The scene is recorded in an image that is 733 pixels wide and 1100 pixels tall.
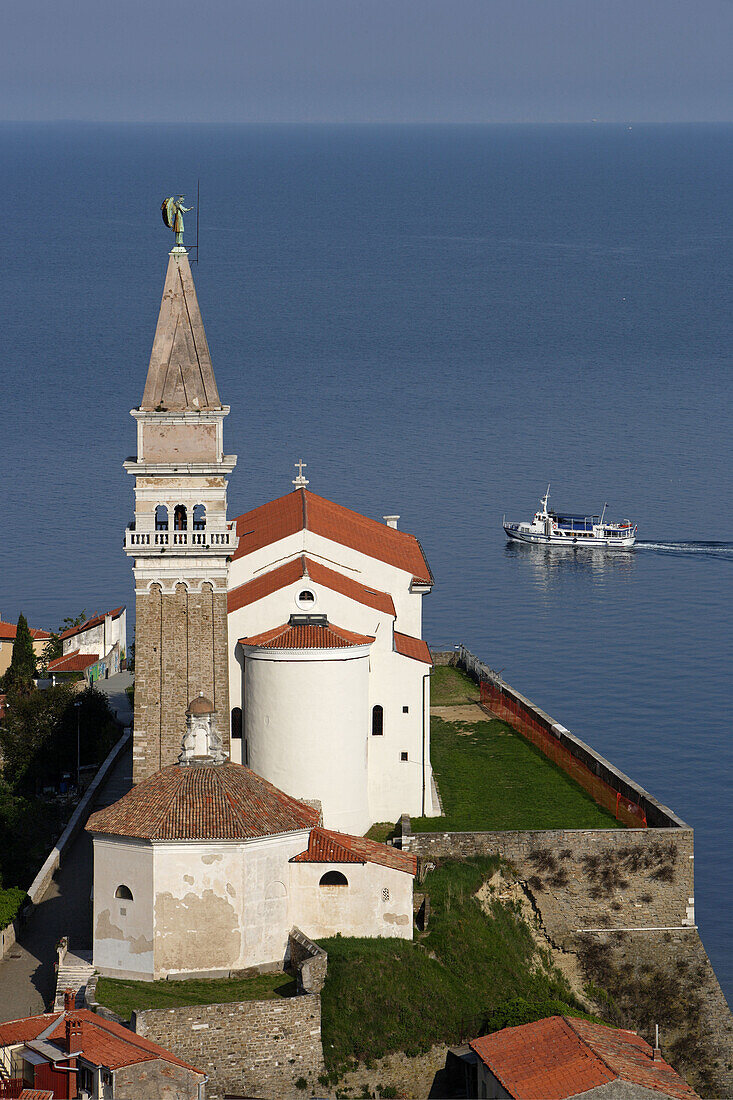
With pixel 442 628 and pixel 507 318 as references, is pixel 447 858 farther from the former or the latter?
pixel 507 318

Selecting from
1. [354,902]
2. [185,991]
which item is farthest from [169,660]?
[185,991]

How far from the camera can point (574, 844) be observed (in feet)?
140

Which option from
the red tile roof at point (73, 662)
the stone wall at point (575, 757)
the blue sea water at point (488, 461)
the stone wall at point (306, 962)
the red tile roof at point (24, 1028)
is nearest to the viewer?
the red tile roof at point (24, 1028)

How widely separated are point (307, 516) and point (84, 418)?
276 feet

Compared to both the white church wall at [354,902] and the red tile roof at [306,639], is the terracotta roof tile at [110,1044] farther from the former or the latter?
the red tile roof at [306,639]

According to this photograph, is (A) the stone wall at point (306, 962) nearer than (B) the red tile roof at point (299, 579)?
Yes

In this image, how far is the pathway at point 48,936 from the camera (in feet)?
125

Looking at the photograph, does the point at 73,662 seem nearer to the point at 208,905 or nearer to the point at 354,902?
the point at 354,902

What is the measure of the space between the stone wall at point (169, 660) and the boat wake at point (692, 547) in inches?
2345

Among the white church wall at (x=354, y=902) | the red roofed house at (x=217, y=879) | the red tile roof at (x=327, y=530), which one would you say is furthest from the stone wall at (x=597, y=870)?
the red tile roof at (x=327, y=530)

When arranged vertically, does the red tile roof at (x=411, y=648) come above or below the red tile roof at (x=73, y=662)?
below

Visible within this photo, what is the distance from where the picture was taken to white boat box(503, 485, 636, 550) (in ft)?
331

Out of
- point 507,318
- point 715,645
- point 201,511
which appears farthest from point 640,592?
point 507,318

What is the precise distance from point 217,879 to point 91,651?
33.6m
